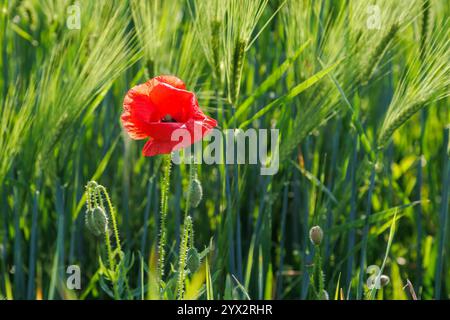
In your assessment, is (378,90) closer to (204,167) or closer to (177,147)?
(204,167)

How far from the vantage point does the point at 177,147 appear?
102 centimetres

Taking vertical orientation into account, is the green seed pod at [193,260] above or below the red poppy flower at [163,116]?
below

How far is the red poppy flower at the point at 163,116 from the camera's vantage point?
103cm

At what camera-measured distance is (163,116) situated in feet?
3.53

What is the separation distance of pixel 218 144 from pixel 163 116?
233 millimetres

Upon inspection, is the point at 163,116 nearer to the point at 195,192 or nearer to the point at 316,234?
the point at 195,192

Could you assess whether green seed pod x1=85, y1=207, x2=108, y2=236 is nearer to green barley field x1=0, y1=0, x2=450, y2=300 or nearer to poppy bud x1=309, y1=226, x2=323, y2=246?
green barley field x1=0, y1=0, x2=450, y2=300

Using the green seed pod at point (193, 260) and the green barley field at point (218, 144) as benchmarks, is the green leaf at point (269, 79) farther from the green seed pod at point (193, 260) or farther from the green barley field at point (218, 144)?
the green seed pod at point (193, 260)

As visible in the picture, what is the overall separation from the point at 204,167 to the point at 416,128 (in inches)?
20.8

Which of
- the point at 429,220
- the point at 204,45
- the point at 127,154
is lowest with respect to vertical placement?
the point at 429,220

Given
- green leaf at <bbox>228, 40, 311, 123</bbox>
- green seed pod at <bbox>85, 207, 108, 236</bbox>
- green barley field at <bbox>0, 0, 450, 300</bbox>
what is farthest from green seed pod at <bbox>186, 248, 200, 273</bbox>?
green leaf at <bbox>228, 40, 311, 123</bbox>

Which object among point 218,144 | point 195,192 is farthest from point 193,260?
point 218,144

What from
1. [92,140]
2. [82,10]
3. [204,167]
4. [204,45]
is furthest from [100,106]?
[204,45]

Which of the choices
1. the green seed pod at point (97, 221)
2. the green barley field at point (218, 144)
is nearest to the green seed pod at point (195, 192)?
the green barley field at point (218, 144)
